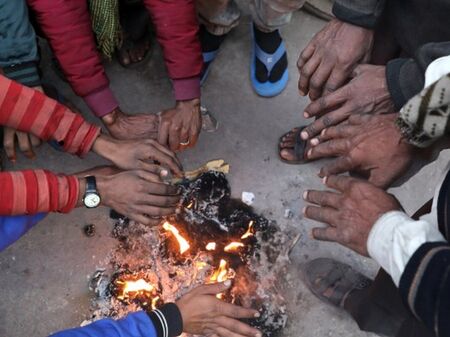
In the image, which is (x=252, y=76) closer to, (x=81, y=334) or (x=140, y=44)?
(x=140, y=44)

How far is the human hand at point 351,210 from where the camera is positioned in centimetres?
182

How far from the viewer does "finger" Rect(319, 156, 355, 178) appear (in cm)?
212

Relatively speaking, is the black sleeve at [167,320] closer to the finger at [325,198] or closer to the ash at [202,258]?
the ash at [202,258]

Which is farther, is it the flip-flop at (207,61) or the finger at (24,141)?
the flip-flop at (207,61)

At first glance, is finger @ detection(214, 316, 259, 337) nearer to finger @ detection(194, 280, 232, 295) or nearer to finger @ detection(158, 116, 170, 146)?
finger @ detection(194, 280, 232, 295)

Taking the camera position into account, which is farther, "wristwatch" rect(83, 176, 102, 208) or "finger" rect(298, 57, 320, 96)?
"finger" rect(298, 57, 320, 96)

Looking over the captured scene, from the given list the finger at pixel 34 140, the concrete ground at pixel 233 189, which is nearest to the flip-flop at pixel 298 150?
the concrete ground at pixel 233 189

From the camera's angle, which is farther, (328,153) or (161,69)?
(161,69)

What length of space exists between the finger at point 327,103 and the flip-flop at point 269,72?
882 mm

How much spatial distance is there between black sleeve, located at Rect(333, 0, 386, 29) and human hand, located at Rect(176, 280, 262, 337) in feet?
3.90

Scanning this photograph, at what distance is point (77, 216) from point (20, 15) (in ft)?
3.30

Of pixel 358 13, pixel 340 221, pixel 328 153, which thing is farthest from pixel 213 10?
pixel 340 221

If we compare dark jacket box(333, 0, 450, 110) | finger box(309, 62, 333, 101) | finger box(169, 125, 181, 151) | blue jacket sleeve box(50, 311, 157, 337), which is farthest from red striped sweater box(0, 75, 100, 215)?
dark jacket box(333, 0, 450, 110)

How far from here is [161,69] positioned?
330 centimetres
